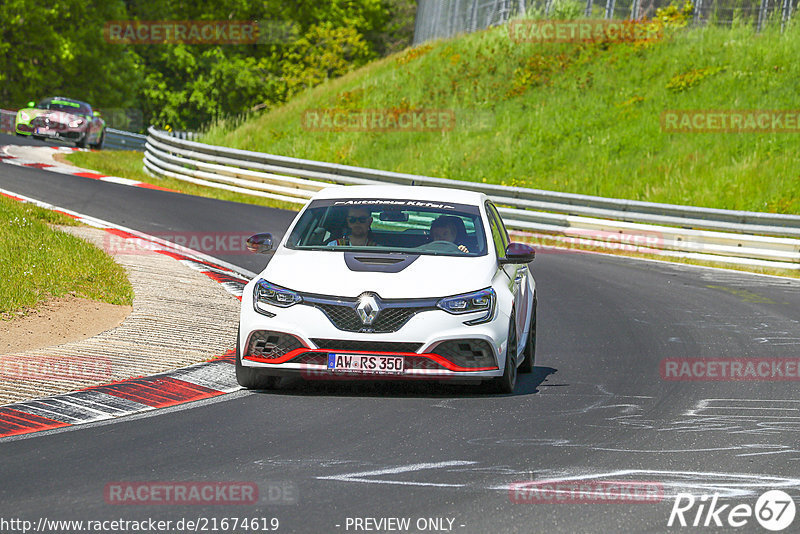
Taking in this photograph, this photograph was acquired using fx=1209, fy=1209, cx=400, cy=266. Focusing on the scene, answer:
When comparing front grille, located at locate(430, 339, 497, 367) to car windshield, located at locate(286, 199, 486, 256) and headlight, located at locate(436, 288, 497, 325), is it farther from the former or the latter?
car windshield, located at locate(286, 199, 486, 256)

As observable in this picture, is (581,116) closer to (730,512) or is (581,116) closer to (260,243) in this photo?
(260,243)

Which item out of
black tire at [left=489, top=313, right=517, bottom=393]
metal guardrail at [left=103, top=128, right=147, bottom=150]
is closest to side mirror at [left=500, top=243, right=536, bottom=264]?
black tire at [left=489, top=313, right=517, bottom=393]

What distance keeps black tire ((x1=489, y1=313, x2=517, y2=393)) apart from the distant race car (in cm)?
3204

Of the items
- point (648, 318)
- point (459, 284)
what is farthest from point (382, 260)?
point (648, 318)

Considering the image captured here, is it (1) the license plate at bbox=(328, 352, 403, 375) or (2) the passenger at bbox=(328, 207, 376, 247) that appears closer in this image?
(1) the license plate at bbox=(328, 352, 403, 375)

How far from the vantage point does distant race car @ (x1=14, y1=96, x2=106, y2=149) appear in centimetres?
3875

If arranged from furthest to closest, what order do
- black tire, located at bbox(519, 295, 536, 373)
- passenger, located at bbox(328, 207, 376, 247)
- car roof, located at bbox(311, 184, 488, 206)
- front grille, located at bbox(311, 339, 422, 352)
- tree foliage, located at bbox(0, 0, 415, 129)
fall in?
tree foliage, located at bbox(0, 0, 415, 129) < black tire, located at bbox(519, 295, 536, 373) < car roof, located at bbox(311, 184, 488, 206) < passenger, located at bbox(328, 207, 376, 247) < front grille, located at bbox(311, 339, 422, 352)

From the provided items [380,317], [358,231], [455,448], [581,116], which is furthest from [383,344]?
[581,116]

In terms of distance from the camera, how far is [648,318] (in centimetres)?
1439

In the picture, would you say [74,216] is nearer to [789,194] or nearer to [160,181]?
[160,181]

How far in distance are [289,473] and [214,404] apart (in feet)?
7.36

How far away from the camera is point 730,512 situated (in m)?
5.94

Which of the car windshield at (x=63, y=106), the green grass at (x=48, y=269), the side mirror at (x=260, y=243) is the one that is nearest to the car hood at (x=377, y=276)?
the side mirror at (x=260, y=243)

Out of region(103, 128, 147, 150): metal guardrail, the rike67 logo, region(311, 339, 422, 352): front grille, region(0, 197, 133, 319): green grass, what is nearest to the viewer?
the rike67 logo
